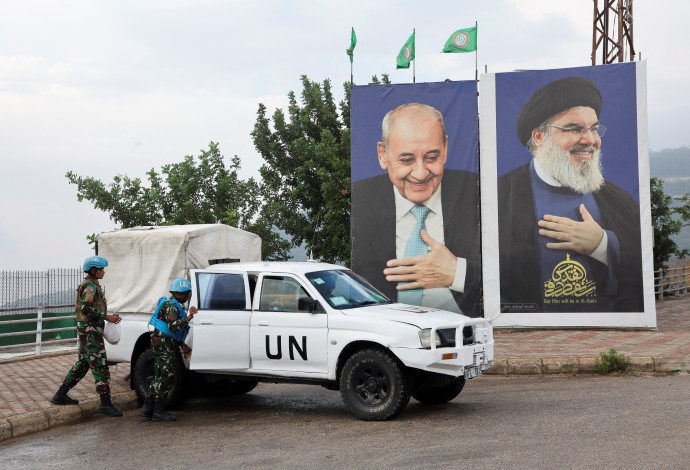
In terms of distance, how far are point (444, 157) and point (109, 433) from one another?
12112mm

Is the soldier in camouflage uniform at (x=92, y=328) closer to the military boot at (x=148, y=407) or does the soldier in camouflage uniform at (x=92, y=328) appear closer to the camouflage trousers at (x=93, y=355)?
the camouflage trousers at (x=93, y=355)

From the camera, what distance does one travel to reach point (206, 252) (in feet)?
35.2

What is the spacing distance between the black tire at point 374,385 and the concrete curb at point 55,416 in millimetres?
3335

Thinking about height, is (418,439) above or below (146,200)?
below

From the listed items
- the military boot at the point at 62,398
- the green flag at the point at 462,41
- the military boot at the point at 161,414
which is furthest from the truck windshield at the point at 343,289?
the green flag at the point at 462,41

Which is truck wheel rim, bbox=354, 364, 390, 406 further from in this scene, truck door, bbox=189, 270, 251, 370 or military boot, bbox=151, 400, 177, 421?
military boot, bbox=151, 400, 177, 421

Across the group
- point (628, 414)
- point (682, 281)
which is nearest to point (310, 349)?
point (628, 414)

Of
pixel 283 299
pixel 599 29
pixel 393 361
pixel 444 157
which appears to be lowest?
pixel 393 361

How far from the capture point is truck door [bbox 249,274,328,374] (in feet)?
28.2

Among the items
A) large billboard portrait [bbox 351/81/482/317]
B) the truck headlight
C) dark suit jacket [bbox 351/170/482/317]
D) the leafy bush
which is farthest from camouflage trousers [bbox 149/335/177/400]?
dark suit jacket [bbox 351/170/482/317]

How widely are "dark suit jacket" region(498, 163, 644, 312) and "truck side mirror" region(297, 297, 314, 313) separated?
10.3 metres

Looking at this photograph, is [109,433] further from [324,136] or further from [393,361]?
[324,136]

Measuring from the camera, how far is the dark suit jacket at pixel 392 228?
18188 millimetres

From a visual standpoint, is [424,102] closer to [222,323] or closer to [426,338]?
[222,323]
